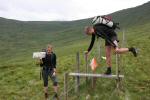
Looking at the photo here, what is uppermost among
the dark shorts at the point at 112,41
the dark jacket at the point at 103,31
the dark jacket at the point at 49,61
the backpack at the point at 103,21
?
the backpack at the point at 103,21

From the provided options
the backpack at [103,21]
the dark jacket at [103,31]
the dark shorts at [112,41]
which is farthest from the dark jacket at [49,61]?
the dark shorts at [112,41]

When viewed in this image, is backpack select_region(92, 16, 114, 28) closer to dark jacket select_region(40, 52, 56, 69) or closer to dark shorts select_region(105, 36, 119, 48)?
dark shorts select_region(105, 36, 119, 48)

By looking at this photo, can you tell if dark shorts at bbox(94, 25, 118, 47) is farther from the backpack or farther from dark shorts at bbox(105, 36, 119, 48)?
the backpack

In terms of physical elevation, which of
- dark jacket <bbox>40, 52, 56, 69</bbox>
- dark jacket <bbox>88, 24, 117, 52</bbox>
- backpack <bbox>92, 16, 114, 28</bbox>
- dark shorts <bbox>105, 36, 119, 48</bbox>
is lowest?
dark jacket <bbox>40, 52, 56, 69</bbox>

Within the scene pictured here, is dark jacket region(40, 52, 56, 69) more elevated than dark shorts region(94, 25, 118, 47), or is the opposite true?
dark shorts region(94, 25, 118, 47)

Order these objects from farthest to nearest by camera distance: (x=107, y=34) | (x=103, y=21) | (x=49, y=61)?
(x=49, y=61)
(x=107, y=34)
(x=103, y=21)

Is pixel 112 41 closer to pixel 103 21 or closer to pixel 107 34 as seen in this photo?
pixel 107 34

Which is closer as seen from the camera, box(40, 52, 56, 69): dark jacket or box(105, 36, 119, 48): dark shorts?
box(105, 36, 119, 48): dark shorts

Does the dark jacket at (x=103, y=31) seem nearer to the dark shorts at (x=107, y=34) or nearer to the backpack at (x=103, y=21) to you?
the dark shorts at (x=107, y=34)

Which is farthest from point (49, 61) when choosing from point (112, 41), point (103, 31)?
point (112, 41)

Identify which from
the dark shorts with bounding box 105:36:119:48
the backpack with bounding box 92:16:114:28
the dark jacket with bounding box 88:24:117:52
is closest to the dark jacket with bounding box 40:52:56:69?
the dark jacket with bounding box 88:24:117:52

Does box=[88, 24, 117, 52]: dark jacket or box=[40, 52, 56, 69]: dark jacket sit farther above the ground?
box=[88, 24, 117, 52]: dark jacket

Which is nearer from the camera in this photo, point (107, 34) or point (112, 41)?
point (112, 41)

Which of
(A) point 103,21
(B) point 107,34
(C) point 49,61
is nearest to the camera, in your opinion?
(A) point 103,21
